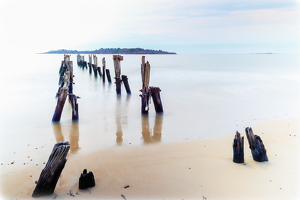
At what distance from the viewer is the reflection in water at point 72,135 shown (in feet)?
18.9

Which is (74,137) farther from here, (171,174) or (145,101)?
(171,174)

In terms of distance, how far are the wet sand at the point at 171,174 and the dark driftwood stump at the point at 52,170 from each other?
20 cm

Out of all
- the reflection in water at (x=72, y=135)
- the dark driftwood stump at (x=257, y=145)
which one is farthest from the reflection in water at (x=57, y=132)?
the dark driftwood stump at (x=257, y=145)

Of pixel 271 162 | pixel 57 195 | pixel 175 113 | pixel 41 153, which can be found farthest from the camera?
pixel 175 113

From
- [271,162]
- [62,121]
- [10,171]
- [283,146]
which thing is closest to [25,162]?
[10,171]

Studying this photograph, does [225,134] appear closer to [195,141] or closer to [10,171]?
[195,141]

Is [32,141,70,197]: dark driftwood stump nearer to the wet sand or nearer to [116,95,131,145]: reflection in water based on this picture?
the wet sand

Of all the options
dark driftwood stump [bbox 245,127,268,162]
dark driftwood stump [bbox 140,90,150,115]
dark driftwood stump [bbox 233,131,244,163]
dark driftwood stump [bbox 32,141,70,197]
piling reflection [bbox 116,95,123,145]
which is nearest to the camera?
dark driftwood stump [bbox 32,141,70,197]

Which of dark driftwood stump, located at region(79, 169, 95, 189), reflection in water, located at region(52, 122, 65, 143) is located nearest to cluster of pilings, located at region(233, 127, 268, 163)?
dark driftwood stump, located at region(79, 169, 95, 189)

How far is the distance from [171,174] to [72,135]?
3551 mm

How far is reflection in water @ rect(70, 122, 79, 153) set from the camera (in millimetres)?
5657

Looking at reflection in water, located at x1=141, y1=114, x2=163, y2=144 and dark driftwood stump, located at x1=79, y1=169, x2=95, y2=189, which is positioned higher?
dark driftwood stump, located at x1=79, y1=169, x2=95, y2=189

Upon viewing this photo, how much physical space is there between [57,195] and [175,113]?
6.19 m

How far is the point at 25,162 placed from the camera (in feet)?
16.0
